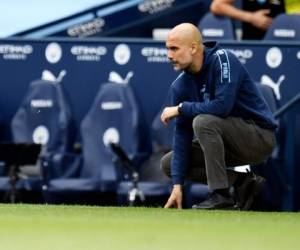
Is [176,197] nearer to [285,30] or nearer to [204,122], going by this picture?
[204,122]

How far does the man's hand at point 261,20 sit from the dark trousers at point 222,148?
3.04 metres

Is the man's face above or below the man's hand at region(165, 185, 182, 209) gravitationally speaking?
above

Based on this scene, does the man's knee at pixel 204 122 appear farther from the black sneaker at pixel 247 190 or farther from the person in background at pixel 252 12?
the person in background at pixel 252 12

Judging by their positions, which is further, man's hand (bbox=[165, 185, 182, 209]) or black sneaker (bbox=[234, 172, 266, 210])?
black sneaker (bbox=[234, 172, 266, 210])

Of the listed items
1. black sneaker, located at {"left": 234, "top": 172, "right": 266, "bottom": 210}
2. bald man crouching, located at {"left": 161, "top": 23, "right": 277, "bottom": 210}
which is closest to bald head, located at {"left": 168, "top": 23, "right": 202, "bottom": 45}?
bald man crouching, located at {"left": 161, "top": 23, "right": 277, "bottom": 210}

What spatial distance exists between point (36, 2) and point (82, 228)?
5.95m

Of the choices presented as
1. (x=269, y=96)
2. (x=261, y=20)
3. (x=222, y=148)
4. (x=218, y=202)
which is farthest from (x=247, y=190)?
(x=261, y=20)

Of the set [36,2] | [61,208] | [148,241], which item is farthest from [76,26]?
[148,241]

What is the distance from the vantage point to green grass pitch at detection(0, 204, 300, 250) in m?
7.68

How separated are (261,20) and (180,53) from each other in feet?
11.3

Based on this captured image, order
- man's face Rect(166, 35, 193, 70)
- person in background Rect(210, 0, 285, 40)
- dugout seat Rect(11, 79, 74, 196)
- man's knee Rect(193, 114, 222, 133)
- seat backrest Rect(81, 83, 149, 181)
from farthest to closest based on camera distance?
person in background Rect(210, 0, 285, 40), dugout seat Rect(11, 79, 74, 196), seat backrest Rect(81, 83, 149, 181), man's face Rect(166, 35, 193, 70), man's knee Rect(193, 114, 222, 133)

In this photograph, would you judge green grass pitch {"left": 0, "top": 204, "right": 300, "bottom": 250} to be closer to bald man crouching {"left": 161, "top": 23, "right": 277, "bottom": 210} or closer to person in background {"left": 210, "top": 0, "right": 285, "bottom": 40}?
bald man crouching {"left": 161, "top": 23, "right": 277, "bottom": 210}

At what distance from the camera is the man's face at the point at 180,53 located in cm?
1024

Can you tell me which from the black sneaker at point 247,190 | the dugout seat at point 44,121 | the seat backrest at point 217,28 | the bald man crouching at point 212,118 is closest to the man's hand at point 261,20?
the seat backrest at point 217,28
